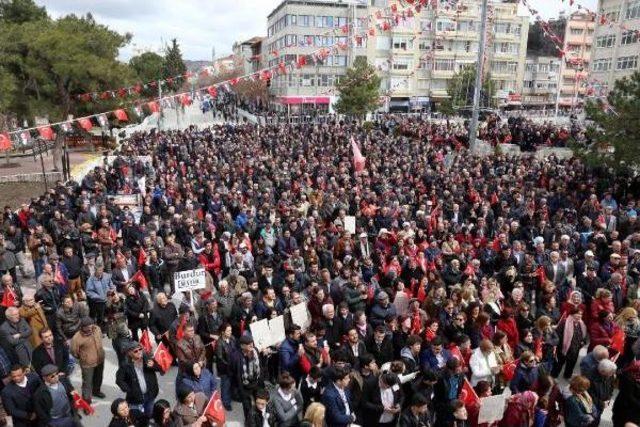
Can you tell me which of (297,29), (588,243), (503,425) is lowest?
(503,425)

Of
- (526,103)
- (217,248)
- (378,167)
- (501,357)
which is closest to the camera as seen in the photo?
(501,357)

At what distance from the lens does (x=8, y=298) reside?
7.34m

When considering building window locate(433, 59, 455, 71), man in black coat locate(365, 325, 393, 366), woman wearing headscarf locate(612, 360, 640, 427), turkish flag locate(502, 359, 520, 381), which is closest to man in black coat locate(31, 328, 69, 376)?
man in black coat locate(365, 325, 393, 366)

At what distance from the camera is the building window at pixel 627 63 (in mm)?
43984

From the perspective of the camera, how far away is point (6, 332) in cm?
604

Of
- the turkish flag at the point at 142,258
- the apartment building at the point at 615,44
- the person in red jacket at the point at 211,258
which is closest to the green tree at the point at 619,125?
the person in red jacket at the point at 211,258

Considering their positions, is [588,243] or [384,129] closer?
[588,243]

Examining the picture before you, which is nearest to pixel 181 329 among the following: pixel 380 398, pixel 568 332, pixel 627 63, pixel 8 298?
pixel 380 398

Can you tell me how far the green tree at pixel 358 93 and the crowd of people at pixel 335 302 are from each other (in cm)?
2174

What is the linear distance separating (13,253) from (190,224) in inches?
138

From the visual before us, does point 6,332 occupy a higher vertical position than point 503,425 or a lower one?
higher

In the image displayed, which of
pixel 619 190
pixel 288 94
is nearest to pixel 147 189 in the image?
pixel 619 190

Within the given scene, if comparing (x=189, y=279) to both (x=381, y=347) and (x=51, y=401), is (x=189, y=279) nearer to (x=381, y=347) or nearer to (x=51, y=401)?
(x=51, y=401)

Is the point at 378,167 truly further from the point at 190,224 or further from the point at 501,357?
the point at 501,357
